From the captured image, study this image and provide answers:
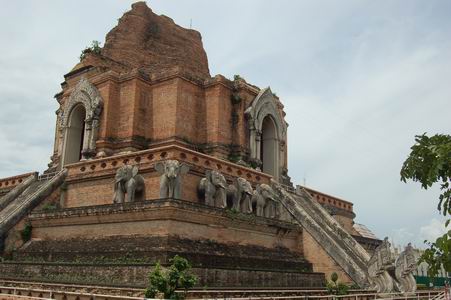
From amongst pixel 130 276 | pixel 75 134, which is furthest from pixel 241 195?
pixel 75 134

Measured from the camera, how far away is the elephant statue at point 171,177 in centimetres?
1579

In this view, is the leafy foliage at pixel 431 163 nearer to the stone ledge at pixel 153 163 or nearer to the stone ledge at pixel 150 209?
the stone ledge at pixel 150 209

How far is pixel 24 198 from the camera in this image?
19.9m

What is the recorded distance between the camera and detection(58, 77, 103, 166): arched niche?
22.1 metres

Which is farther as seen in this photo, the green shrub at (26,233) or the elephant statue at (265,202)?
the elephant statue at (265,202)

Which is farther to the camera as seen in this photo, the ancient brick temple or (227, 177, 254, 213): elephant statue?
(227, 177, 254, 213): elephant statue

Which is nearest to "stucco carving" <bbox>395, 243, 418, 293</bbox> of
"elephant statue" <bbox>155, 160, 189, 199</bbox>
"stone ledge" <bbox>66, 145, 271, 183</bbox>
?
"stone ledge" <bbox>66, 145, 271, 183</bbox>

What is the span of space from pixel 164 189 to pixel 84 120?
399 inches

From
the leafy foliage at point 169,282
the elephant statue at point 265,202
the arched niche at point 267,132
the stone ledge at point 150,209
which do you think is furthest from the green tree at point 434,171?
the arched niche at point 267,132

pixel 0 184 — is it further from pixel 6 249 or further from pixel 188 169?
pixel 188 169

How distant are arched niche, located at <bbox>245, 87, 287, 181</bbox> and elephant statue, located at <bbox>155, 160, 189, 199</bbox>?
24.6 ft

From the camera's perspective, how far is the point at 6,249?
17094 millimetres

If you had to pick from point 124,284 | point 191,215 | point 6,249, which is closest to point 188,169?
point 191,215

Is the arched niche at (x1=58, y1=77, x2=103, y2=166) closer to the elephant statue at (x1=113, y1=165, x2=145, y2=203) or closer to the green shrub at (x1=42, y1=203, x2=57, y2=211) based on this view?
the green shrub at (x1=42, y1=203, x2=57, y2=211)
